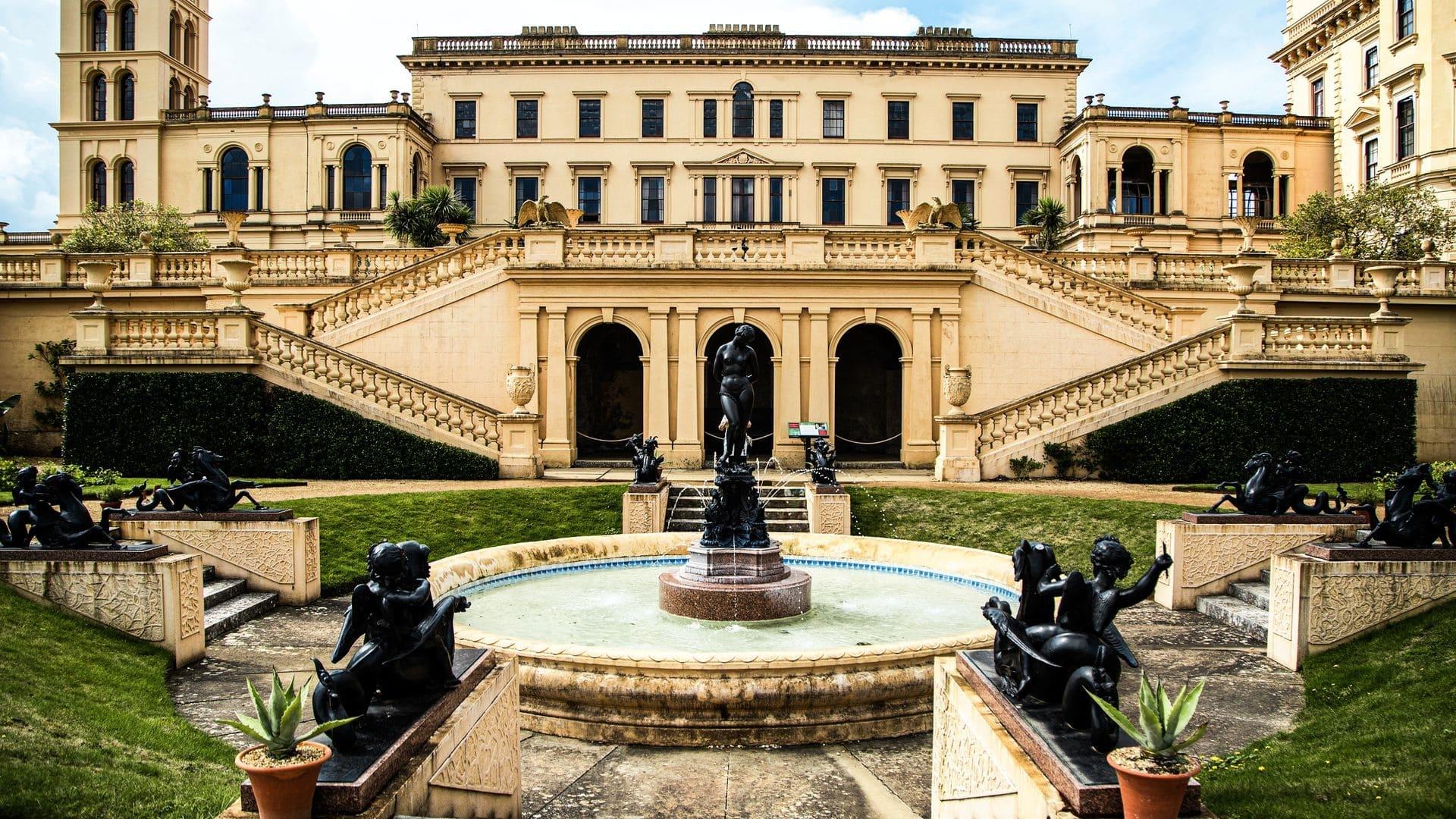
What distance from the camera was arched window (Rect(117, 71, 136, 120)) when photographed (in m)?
52.0

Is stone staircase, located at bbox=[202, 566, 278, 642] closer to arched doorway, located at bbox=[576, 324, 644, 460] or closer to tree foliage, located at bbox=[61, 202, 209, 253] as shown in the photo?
arched doorway, located at bbox=[576, 324, 644, 460]

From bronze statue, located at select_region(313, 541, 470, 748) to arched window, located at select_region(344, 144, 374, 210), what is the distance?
48.2 m

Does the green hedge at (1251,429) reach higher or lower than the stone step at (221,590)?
higher

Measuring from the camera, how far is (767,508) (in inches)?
708

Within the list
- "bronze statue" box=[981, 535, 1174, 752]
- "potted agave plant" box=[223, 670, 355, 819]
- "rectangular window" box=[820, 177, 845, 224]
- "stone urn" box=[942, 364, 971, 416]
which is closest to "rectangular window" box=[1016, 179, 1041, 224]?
"rectangular window" box=[820, 177, 845, 224]

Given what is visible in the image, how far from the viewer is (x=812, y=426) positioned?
23.1m

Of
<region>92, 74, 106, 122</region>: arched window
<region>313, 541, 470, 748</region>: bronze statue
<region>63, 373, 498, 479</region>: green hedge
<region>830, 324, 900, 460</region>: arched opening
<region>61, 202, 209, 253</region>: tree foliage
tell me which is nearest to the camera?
<region>313, 541, 470, 748</region>: bronze statue

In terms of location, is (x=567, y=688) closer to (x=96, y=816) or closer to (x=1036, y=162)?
(x=96, y=816)

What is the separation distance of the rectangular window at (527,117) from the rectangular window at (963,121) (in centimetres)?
2250

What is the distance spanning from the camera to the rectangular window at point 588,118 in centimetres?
5047

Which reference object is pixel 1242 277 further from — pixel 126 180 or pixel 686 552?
pixel 126 180

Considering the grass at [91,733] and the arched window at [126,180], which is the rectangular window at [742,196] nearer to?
the arched window at [126,180]

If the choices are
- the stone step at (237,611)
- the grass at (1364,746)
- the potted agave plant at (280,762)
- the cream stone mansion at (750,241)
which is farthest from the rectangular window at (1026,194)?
the potted agave plant at (280,762)

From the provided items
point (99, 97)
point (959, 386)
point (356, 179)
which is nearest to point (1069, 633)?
point (959, 386)
